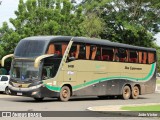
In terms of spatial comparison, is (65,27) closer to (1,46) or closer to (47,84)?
(1,46)

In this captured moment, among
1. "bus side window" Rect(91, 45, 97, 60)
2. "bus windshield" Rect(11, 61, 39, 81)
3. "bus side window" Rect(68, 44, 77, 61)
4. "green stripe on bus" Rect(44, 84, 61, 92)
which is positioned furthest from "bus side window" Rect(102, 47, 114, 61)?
"bus windshield" Rect(11, 61, 39, 81)

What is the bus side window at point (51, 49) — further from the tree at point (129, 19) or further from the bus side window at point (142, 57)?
the tree at point (129, 19)

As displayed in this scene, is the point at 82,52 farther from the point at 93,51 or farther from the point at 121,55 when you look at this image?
the point at 121,55

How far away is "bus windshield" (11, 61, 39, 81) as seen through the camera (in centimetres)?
2519

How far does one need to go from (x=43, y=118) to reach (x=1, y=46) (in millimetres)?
30351

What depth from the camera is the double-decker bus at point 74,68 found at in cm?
2531

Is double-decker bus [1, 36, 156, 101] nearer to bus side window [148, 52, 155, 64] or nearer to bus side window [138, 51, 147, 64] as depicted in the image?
bus side window [138, 51, 147, 64]

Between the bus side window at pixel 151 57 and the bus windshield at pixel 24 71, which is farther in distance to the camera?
the bus side window at pixel 151 57

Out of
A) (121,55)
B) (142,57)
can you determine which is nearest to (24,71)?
(121,55)

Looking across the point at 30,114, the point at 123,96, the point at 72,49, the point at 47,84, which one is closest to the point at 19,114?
the point at 30,114

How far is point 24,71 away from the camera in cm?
2550

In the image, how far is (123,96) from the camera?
1255 inches

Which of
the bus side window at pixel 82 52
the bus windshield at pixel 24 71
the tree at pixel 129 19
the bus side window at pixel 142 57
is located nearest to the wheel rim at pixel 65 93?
the bus side window at pixel 82 52

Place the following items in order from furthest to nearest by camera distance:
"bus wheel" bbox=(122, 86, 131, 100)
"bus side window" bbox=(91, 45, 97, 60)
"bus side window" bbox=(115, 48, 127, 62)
Result: "bus wheel" bbox=(122, 86, 131, 100) < "bus side window" bbox=(115, 48, 127, 62) < "bus side window" bbox=(91, 45, 97, 60)
